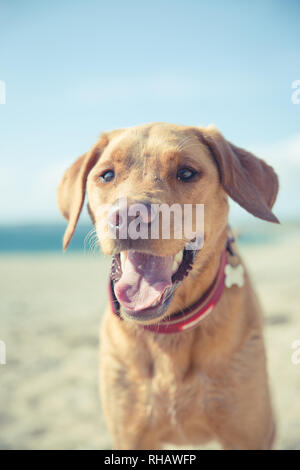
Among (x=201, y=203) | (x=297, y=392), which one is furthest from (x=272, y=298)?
(x=201, y=203)

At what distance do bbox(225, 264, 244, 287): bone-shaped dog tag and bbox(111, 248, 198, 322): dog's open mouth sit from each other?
47cm

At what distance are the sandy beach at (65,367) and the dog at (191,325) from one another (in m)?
1.24

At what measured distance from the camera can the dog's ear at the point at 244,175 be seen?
2826 millimetres

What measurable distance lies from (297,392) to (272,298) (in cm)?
368

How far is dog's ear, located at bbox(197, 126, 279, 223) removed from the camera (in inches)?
111

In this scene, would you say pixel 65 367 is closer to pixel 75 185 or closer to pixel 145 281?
pixel 75 185

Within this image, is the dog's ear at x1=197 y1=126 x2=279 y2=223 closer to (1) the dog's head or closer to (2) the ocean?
(1) the dog's head

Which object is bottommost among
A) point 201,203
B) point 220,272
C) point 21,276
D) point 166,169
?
point 21,276

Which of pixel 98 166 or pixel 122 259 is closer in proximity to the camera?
pixel 122 259

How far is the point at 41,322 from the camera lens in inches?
297

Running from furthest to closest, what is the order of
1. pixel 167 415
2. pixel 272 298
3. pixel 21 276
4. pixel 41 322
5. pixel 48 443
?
pixel 21 276 → pixel 272 298 → pixel 41 322 → pixel 48 443 → pixel 167 415

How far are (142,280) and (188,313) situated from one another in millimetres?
505

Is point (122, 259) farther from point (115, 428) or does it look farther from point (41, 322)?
point (41, 322)

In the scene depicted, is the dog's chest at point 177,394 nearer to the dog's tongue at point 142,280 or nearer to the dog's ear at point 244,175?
the dog's tongue at point 142,280
